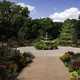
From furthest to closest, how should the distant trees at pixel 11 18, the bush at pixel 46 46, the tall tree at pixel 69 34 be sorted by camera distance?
1. the tall tree at pixel 69 34
2. the bush at pixel 46 46
3. the distant trees at pixel 11 18

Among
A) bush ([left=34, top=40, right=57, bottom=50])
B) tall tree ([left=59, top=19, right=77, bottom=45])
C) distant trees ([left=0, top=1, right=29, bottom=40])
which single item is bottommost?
bush ([left=34, top=40, right=57, bottom=50])

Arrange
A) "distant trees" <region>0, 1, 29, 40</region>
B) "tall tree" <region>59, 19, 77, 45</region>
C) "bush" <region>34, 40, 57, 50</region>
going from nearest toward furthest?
"distant trees" <region>0, 1, 29, 40</region> → "bush" <region>34, 40, 57, 50</region> → "tall tree" <region>59, 19, 77, 45</region>

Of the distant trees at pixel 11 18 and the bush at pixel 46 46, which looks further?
the bush at pixel 46 46

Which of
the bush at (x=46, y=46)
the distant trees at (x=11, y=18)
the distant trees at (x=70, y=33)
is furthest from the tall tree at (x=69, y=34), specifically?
the bush at (x=46, y=46)

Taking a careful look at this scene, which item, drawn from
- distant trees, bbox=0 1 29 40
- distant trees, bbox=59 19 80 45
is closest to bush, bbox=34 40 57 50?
distant trees, bbox=0 1 29 40

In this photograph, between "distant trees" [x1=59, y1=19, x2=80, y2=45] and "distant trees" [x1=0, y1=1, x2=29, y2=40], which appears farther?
"distant trees" [x1=59, y1=19, x2=80, y2=45]

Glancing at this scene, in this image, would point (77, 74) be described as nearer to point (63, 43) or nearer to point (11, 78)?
point (11, 78)

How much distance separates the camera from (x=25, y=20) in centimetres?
4184

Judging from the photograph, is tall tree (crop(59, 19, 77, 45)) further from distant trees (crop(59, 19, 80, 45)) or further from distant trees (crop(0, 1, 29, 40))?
distant trees (crop(0, 1, 29, 40))

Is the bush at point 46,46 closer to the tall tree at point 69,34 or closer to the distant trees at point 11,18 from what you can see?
the distant trees at point 11,18

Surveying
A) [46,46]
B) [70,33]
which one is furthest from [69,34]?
[46,46]

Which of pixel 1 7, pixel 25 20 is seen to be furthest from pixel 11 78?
pixel 25 20

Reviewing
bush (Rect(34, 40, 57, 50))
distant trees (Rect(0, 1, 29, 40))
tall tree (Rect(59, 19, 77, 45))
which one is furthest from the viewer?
tall tree (Rect(59, 19, 77, 45))

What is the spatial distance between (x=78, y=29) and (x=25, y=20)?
8.15 meters
